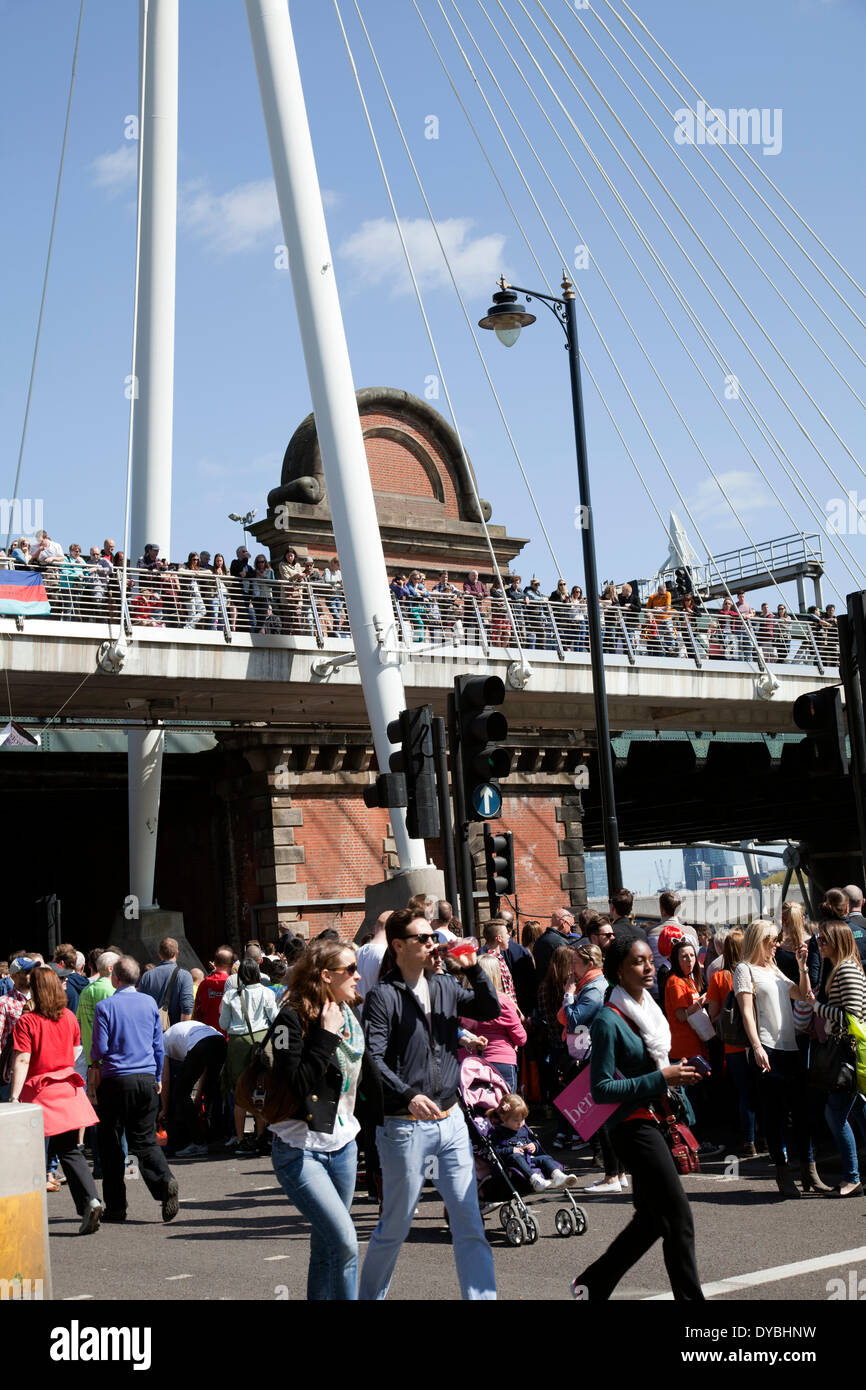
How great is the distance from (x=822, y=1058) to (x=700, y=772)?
2698cm

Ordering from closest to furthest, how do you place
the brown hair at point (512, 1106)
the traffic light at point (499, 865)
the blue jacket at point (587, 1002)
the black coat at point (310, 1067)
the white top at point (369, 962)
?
the black coat at point (310, 1067)
the brown hair at point (512, 1106)
the white top at point (369, 962)
the blue jacket at point (587, 1002)
the traffic light at point (499, 865)

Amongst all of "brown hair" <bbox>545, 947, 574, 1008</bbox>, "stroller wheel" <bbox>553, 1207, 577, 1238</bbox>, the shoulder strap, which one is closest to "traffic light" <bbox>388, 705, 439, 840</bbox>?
"brown hair" <bbox>545, 947, 574, 1008</bbox>

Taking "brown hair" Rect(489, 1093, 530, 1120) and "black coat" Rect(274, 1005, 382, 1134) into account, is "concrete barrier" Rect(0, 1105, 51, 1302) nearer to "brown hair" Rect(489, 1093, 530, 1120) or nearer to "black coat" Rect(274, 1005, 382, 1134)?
"black coat" Rect(274, 1005, 382, 1134)

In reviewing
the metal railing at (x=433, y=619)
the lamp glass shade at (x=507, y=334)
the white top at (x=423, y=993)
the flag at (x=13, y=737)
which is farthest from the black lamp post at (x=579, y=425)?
the white top at (x=423, y=993)

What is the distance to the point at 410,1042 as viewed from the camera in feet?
21.6

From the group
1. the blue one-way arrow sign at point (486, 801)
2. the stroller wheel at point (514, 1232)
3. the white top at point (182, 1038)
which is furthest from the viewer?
the white top at point (182, 1038)

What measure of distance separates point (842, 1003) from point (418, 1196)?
4.00 m

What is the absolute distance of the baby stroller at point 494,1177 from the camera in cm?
862

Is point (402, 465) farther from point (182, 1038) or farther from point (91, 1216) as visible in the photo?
point (91, 1216)

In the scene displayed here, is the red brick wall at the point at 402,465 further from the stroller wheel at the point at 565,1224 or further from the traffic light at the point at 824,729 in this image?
the stroller wheel at the point at 565,1224

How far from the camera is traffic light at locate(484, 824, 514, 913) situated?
12672 mm

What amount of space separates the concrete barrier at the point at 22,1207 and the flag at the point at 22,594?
685 inches

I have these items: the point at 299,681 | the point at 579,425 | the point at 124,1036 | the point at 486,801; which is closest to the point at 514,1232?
the point at 124,1036
